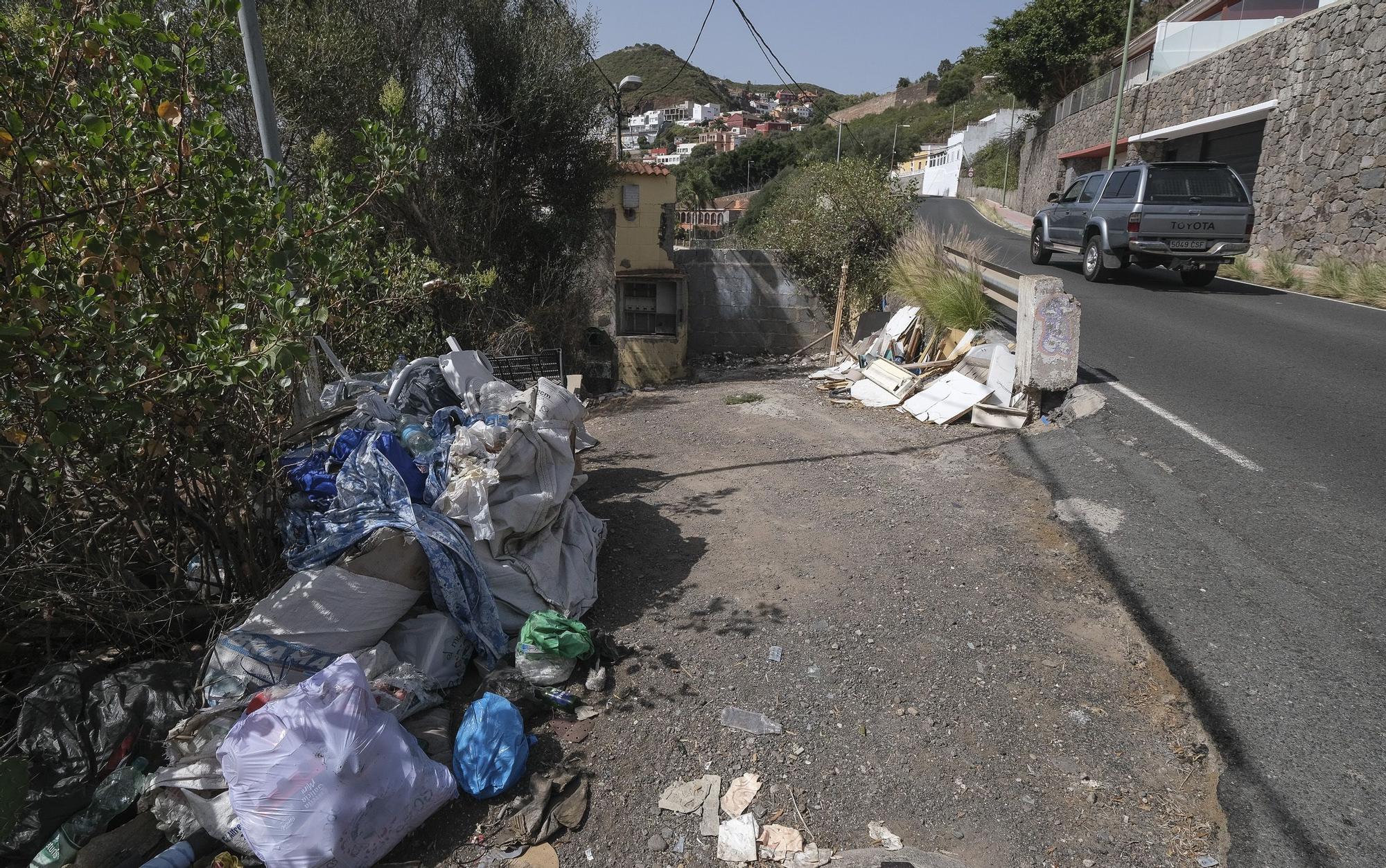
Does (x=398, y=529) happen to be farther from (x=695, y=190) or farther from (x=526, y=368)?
(x=695, y=190)

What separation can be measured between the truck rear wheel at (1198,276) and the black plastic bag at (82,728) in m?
13.6

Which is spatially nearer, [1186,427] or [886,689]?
[886,689]

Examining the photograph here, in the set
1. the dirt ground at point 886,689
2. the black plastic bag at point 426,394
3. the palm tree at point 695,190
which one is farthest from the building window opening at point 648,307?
the palm tree at point 695,190

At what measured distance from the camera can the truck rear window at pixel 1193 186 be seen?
437 inches

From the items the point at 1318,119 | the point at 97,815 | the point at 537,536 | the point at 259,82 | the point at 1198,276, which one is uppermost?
the point at 1318,119

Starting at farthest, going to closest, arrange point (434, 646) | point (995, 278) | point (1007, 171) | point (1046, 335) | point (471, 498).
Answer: point (1007, 171) → point (995, 278) → point (1046, 335) → point (471, 498) → point (434, 646)

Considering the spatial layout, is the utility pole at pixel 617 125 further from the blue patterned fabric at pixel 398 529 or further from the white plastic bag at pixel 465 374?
the blue patterned fabric at pixel 398 529

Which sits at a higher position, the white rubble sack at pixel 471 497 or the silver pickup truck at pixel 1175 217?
the silver pickup truck at pixel 1175 217

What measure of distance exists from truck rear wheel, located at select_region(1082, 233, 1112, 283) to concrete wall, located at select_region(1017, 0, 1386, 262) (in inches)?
210

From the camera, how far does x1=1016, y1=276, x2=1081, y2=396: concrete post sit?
254 inches

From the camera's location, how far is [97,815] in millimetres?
2758

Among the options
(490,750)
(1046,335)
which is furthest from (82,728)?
(1046,335)

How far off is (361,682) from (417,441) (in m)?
1.76

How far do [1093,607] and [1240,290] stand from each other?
10639mm
